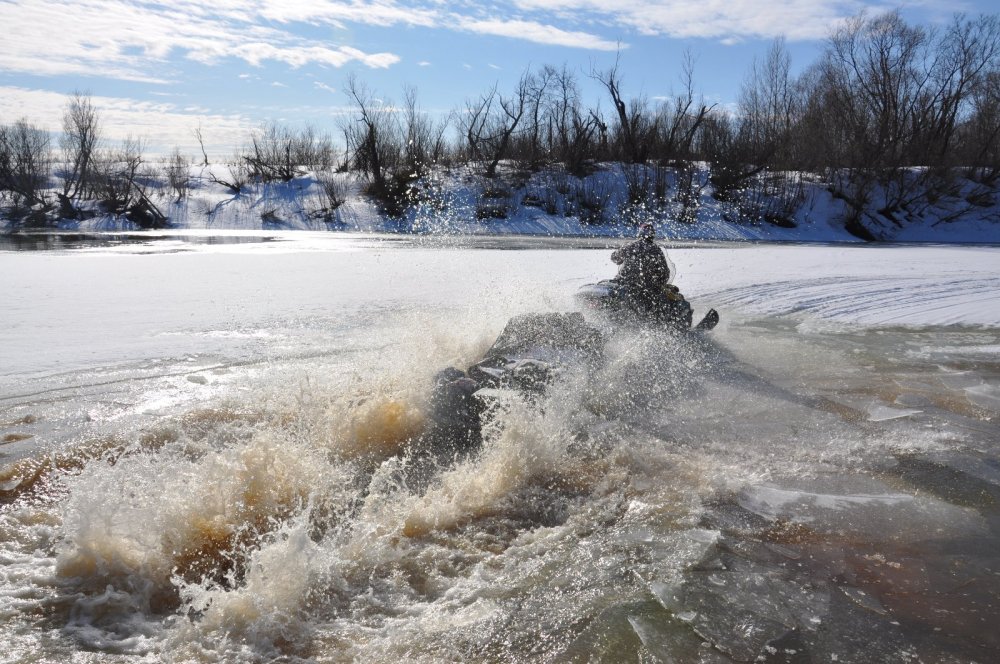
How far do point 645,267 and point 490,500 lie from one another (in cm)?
564

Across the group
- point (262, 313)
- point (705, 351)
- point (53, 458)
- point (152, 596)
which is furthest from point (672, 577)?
point (262, 313)

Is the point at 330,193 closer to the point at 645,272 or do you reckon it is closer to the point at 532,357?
the point at 645,272

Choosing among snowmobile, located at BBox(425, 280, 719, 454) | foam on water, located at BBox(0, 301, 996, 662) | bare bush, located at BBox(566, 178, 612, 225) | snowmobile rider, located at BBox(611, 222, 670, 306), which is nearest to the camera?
foam on water, located at BBox(0, 301, 996, 662)

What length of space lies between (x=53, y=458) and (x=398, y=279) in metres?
10.00

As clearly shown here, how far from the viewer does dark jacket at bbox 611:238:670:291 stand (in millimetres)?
9602

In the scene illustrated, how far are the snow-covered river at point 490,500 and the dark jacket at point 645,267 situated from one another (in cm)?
80

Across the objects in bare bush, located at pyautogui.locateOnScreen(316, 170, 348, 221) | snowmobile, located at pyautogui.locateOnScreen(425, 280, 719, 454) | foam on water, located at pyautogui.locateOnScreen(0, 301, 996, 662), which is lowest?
foam on water, located at pyautogui.locateOnScreen(0, 301, 996, 662)

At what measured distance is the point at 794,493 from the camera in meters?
4.91

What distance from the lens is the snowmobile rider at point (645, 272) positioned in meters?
9.60

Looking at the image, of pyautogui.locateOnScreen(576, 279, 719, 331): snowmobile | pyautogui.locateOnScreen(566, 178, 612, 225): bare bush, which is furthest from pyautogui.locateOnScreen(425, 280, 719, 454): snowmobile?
pyautogui.locateOnScreen(566, 178, 612, 225): bare bush

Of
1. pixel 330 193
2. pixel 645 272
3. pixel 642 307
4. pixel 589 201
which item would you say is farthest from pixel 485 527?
pixel 330 193

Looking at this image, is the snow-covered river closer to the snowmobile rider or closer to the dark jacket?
the snowmobile rider

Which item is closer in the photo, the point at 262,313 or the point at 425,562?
the point at 425,562

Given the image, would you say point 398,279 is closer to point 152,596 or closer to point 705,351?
point 705,351
